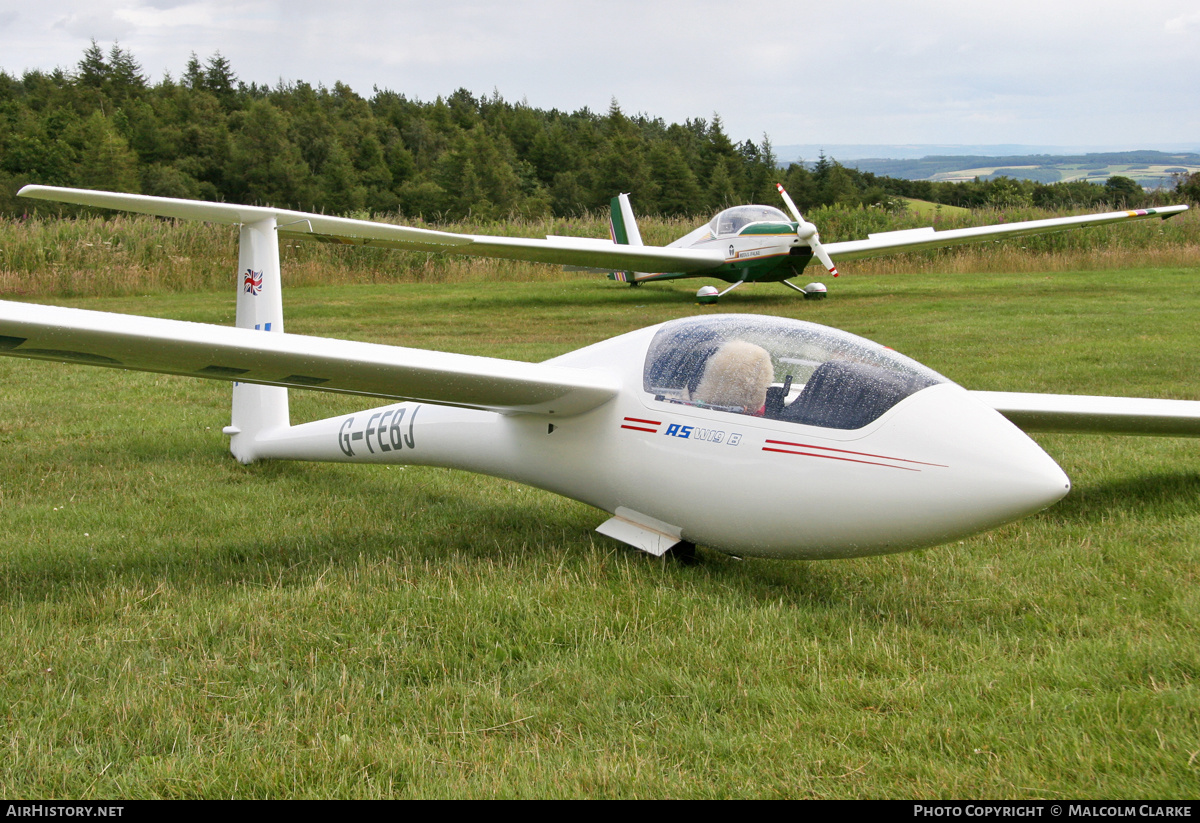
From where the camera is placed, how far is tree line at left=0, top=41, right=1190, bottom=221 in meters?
63.8

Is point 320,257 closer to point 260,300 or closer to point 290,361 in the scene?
point 260,300

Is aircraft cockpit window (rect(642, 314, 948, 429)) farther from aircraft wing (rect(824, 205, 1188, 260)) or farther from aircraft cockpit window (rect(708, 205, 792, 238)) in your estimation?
aircraft wing (rect(824, 205, 1188, 260))

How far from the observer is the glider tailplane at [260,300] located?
23.4 feet

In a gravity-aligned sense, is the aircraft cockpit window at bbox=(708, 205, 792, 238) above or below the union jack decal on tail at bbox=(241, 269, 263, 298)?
above

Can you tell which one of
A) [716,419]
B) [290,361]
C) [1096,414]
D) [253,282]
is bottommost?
[1096,414]

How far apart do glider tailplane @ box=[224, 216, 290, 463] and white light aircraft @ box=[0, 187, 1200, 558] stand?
231 cm

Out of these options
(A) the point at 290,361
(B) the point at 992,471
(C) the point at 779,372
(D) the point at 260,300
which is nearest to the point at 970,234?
(D) the point at 260,300

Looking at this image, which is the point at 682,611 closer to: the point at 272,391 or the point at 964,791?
the point at 964,791

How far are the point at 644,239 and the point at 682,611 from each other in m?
28.8

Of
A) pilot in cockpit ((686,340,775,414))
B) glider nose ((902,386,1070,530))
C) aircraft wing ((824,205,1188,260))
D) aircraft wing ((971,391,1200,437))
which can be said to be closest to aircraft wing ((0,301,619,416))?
pilot in cockpit ((686,340,775,414))

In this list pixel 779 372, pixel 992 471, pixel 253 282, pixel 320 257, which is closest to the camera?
pixel 992 471

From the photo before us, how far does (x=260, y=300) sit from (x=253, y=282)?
0.16 meters

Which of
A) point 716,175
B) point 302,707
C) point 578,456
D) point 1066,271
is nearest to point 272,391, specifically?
point 578,456

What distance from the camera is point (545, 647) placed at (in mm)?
3838
